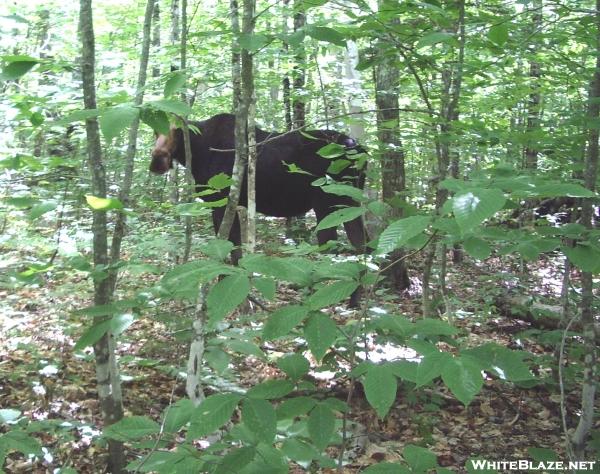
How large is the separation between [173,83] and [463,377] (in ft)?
4.30

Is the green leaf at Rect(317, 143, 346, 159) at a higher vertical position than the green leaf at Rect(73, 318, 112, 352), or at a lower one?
higher

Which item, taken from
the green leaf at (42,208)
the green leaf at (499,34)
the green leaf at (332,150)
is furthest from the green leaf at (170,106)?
the green leaf at (332,150)

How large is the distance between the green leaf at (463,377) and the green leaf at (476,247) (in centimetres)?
36

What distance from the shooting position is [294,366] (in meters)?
1.68

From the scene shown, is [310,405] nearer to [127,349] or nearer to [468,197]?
[468,197]

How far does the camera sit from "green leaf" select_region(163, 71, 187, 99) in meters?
1.72

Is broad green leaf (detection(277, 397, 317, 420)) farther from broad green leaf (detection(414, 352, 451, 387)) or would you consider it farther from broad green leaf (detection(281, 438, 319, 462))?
broad green leaf (detection(414, 352, 451, 387))

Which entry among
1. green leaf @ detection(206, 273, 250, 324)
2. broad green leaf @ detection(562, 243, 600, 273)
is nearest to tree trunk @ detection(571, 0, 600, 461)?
broad green leaf @ detection(562, 243, 600, 273)

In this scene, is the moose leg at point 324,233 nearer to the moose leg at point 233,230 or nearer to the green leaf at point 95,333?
the moose leg at point 233,230

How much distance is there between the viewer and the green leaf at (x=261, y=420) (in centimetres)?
137

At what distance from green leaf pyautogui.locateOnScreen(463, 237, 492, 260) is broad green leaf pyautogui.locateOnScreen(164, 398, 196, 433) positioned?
41.1 inches

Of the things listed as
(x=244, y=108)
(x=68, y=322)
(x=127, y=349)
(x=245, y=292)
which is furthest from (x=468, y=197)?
(x=68, y=322)

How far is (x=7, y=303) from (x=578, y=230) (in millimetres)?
5407

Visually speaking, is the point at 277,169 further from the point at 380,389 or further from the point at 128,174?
the point at 380,389
